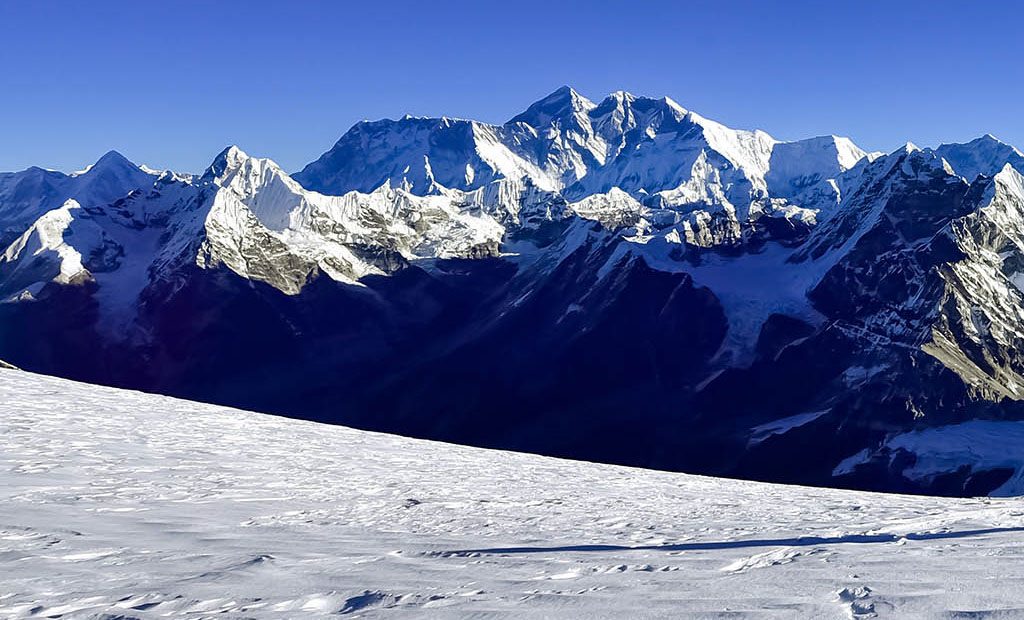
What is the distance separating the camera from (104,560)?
1722cm

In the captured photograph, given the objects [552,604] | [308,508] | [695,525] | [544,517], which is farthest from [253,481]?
[552,604]

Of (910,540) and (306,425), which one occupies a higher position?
(306,425)

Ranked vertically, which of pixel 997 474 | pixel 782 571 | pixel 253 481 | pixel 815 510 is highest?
pixel 253 481

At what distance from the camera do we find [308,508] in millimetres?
25438

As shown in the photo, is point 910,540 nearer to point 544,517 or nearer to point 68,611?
point 544,517

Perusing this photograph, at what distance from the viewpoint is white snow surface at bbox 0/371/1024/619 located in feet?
48.4

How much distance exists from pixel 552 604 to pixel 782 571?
562cm

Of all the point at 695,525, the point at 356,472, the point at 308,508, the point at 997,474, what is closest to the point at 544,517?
the point at 695,525

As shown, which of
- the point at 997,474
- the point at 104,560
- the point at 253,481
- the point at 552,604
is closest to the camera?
the point at 552,604

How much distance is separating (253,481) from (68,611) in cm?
1544

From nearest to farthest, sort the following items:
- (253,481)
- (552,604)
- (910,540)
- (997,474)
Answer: (552,604)
(910,540)
(253,481)
(997,474)

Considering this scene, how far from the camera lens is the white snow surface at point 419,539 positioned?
1477 cm

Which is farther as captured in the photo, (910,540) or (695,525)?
(695,525)

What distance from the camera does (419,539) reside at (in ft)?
71.8
